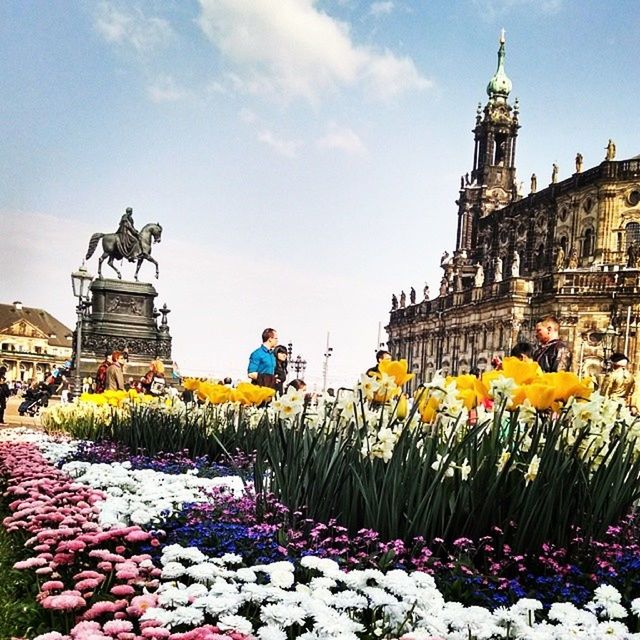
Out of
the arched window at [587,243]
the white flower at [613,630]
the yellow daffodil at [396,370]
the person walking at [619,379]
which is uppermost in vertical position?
the arched window at [587,243]

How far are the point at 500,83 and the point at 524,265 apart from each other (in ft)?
90.2

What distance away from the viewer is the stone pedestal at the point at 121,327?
2508cm

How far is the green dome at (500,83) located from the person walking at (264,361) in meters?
81.4

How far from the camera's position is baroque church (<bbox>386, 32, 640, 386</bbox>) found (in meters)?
58.0

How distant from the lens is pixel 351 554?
15.8 ft

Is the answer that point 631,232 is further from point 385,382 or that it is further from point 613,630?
point 613,630

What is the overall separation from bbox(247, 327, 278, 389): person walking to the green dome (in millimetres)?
81449

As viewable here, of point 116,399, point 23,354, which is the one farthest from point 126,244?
point 23,354

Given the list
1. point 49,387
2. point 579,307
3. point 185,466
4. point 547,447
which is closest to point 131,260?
point 49,387

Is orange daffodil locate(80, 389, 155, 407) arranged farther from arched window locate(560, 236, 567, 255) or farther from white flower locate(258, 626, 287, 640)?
arched window locate(560, 236, 567, 255)

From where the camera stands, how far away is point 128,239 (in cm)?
2753

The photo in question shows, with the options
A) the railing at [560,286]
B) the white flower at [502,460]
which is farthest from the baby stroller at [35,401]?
the railing at [560,286]

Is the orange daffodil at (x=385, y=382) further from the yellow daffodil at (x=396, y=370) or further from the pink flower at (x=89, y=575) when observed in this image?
the pink flower at (x=89, y=575)

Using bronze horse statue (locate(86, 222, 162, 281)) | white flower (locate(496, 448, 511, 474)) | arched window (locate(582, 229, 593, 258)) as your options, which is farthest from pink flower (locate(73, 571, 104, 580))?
arched window (locate(582, 229, 593, 258))
